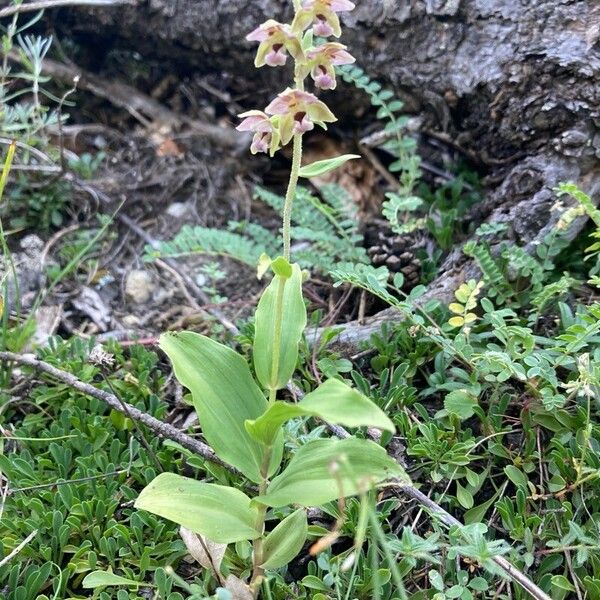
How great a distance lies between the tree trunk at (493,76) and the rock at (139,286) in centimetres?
120

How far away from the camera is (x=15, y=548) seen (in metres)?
1.97

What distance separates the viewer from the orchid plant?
5.32ft

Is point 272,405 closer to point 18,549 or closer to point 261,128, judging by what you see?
point 261,128

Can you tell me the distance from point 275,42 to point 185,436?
1.19 m

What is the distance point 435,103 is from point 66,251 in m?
1.90

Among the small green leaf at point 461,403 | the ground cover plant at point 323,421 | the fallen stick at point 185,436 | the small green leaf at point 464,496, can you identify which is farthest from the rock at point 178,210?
the small green leaf at point 464,496

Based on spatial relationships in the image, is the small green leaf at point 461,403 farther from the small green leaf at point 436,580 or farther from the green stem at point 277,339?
the green stem at point 277,339

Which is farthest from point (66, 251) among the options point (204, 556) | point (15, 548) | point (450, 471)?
point (450, 471)

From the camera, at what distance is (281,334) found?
6.08ft

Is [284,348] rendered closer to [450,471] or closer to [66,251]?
[450,471]

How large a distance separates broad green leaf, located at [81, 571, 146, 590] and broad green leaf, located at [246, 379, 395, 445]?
24.9 inches

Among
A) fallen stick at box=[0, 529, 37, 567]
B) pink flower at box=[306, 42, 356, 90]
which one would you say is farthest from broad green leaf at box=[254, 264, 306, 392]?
fallen stick at box=[0, 529, 37, 567]

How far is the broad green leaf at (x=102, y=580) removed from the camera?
5.92 ft

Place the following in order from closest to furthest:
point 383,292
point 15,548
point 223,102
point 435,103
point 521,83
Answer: point 15,548, point 383,292, point 521,83, point 435,103, point 223,102
